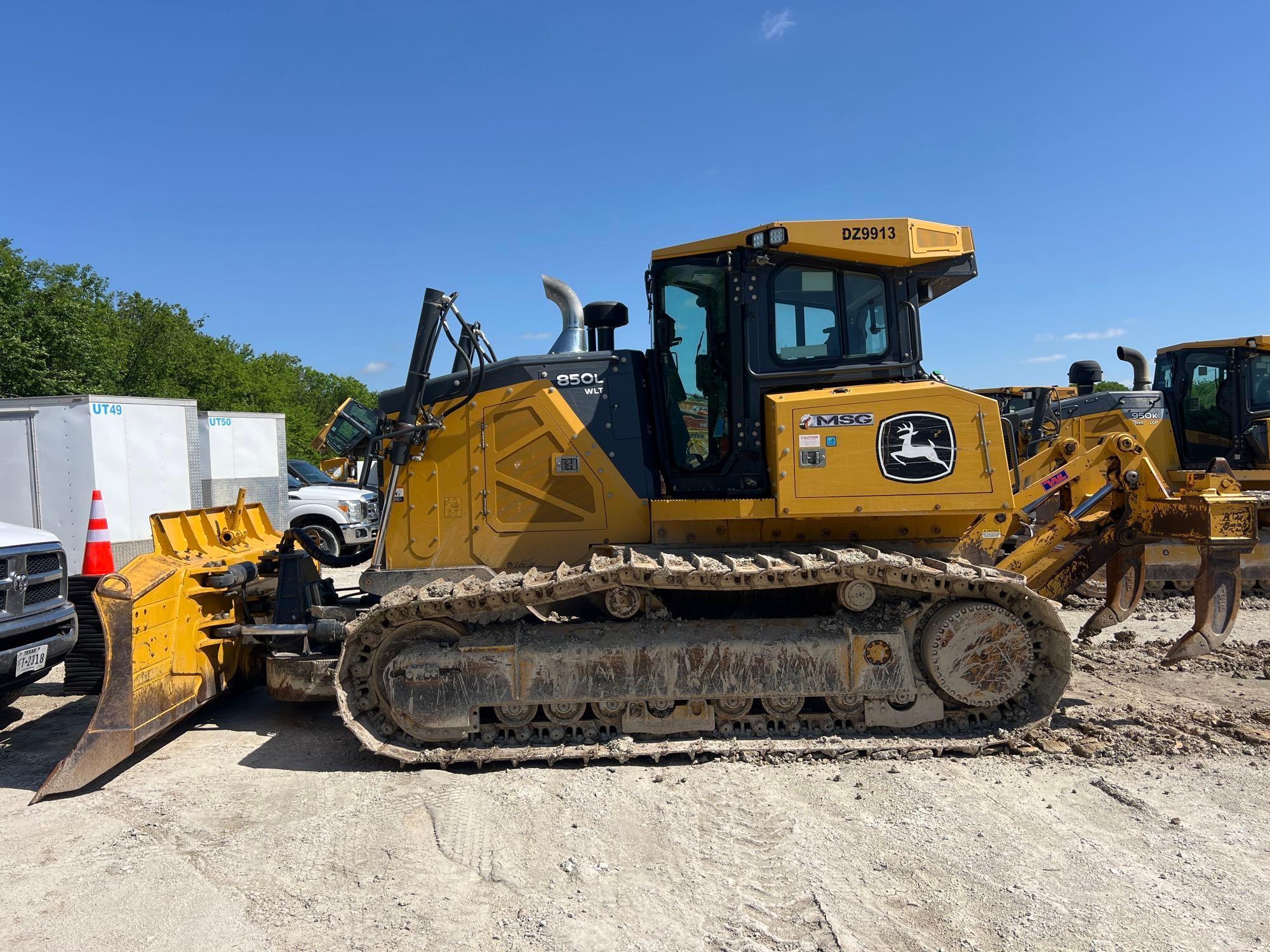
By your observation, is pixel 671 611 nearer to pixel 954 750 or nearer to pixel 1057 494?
pixel 954 750

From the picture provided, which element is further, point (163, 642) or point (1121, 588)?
point (1121, 588)

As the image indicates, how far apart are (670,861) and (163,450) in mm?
11778

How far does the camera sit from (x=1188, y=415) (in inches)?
466

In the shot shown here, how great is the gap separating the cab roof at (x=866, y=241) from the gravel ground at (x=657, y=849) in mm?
3121

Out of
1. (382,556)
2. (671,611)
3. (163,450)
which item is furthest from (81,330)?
(671,611)

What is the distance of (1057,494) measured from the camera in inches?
239

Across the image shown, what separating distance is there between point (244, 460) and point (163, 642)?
10.5 meters

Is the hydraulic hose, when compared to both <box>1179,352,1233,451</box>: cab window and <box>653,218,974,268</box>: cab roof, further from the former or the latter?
<box>1179,352,1233,451</box>: cab window

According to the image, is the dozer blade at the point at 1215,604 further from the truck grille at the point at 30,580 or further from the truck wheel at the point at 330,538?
the truck wheel at the point at 330,538

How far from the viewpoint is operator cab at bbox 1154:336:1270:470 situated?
11148mm

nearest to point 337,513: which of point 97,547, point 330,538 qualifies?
point 330,538

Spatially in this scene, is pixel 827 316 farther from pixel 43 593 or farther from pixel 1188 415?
pixel 1188 415

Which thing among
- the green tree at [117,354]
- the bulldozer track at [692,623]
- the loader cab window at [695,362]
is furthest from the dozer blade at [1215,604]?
the green tree at [117,354]

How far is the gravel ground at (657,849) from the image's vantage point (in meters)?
3.19
